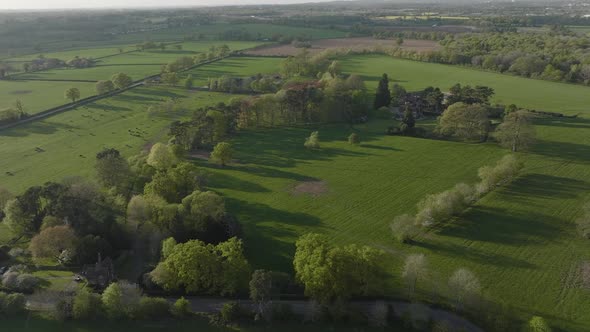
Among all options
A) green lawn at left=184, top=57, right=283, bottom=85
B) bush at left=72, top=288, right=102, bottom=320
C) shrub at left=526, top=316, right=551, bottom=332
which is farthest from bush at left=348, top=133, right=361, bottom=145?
green lawn at left=184, top=57, right=283, bottom=85

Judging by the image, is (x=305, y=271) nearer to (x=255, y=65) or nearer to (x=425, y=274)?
(x=425, y=274)

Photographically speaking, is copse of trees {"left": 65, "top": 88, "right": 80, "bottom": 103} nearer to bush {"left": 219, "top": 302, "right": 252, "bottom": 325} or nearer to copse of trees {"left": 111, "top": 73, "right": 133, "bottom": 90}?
copse of trees {"left": 111, "top": 73, "right": 133, "bottom": 90}

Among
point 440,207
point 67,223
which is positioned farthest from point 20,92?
point 440,207

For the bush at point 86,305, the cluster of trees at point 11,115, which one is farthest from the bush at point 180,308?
the cluster of trees at point 11,115

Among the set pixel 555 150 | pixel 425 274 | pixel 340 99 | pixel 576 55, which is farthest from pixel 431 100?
pixel 576 55

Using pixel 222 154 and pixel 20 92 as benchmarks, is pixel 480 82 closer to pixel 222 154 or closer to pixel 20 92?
pixel 222 154
